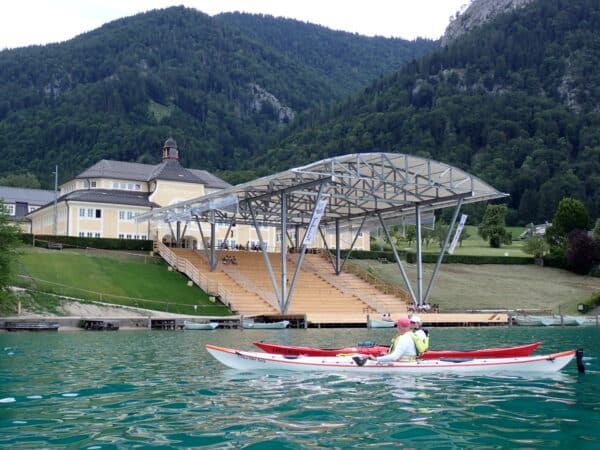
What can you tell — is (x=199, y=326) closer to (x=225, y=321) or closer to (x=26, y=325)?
(x=225, y=321)

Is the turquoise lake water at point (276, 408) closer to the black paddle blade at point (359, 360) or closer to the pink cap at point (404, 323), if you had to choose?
the black paddle blade at point (359, 360)

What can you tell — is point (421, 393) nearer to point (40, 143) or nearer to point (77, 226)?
point (77, 226)

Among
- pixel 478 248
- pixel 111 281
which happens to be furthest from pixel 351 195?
pixel 478 248

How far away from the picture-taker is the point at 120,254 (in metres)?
59.9

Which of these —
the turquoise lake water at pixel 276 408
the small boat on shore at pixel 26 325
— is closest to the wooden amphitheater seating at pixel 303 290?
the small boat on shore at pixel 26 325

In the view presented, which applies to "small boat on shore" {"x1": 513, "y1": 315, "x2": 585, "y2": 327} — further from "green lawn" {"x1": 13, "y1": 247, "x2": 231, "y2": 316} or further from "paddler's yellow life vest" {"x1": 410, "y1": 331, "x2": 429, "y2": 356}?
"paddler's yellow life vest" {"x1": 410, "y1": 331, "x2": 429, "y2": 356}

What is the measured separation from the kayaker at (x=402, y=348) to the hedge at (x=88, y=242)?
4760 cm

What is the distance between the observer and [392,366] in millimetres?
17391

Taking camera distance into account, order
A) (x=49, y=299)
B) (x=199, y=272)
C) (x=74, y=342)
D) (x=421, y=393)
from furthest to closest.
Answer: (x=199, y=272), (x=49, y=299), (x=74, y=342), (x=421, y=393)

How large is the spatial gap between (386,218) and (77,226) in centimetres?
3098

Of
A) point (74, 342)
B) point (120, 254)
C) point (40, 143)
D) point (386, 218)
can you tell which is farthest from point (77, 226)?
point (40, 143)

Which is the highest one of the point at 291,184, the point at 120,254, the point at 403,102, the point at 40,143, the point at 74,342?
the point at 403,102

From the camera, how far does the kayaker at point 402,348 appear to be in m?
17.4

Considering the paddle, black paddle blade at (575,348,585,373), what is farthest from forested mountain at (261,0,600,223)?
the paddle
